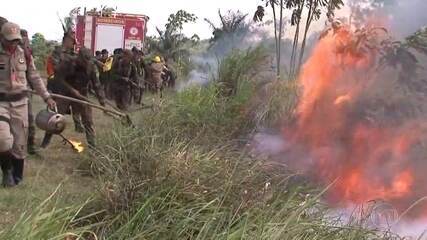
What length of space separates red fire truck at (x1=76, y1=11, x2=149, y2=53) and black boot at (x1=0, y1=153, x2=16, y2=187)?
16103mm

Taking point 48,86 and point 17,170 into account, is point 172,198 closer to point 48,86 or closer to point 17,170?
point 17,170

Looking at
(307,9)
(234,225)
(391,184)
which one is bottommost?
(391,184)

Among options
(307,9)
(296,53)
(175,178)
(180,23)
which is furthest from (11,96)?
(180,23)

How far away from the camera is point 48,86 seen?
8.67 meters

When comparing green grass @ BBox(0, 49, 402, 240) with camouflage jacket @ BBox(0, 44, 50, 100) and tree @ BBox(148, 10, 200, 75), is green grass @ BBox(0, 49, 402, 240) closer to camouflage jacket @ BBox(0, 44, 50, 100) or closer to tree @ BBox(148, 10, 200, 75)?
camouflage jacket @ BBox(0, 44, 50, 100)

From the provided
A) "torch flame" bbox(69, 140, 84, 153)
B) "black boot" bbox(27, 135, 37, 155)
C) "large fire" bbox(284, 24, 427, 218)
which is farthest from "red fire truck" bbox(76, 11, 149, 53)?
"black boot" bbox(27, 135, 37, 155)

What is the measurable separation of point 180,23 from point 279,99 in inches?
953

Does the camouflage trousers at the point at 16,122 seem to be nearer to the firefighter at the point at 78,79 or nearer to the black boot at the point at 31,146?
the black boot at the point at 31,146

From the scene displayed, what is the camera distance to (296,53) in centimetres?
1143

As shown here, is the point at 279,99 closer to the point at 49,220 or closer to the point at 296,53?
the point at 296,53

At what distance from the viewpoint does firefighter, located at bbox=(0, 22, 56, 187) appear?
544cm

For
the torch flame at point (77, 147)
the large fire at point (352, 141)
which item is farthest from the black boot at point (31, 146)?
the large fire at point (352, 141)

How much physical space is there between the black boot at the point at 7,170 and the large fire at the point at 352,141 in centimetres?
258

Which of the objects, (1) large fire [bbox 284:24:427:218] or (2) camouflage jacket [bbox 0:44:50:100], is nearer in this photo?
(2) camouflage jacket [bbox 0:44:50:100]
